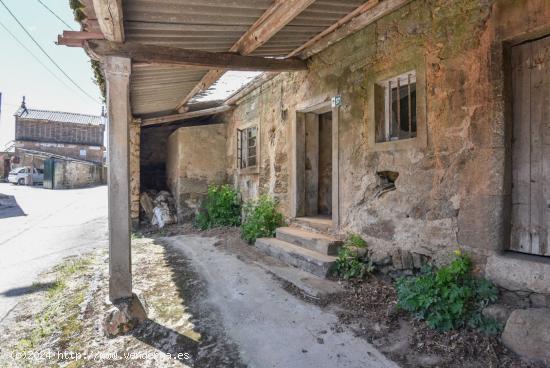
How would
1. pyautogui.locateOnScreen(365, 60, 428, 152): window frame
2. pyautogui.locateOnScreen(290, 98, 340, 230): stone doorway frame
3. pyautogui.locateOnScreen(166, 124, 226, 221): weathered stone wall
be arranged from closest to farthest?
pyautogui.locateOnScreen(365, 60, 428, 152): window frame
pyautogui.locateOnScreen(290, 98, 340, 230): stone doorway frame
pyautogui.locateOnScreen(166, 124, 226, 221): weathered stone wall

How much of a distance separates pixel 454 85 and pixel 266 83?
4.17 meters

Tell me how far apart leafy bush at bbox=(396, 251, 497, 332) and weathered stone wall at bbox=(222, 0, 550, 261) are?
0.74 feet

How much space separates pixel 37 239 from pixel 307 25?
23.7ft

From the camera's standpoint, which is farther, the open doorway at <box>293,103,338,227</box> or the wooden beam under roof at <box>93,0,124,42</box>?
the open doorway at <box>293,103,338,227</box>

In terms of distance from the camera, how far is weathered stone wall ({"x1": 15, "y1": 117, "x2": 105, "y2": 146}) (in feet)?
109

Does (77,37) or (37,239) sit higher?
(77,37)

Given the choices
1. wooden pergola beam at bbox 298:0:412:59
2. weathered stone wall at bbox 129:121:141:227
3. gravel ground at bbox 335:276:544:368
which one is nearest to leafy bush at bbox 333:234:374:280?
gravel ground at bbox 335:276:544:368

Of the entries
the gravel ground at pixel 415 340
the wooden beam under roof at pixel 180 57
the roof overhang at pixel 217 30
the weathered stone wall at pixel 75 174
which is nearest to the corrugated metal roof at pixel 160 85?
the roof overhang at pixel 217 30

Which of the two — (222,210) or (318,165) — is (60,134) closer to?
(222,210)

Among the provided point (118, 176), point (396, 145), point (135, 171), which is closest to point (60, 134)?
point (135, 171)

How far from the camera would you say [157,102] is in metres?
7.27

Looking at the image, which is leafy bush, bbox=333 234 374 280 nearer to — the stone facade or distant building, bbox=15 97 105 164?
distant building, bbox=15 97 105 164

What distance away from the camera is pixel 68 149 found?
114 ft

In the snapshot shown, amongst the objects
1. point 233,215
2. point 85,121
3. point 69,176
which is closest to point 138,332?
point 233,215
